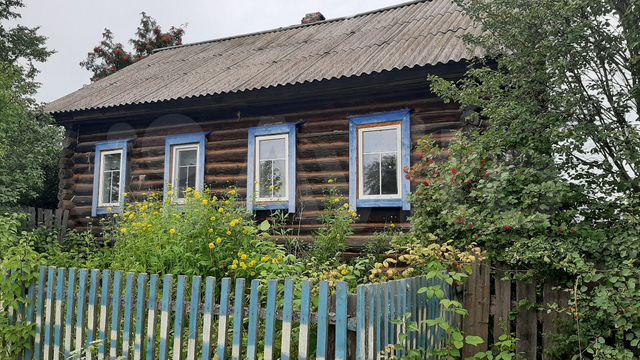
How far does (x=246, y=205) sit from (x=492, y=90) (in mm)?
5174

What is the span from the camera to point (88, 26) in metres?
36.3

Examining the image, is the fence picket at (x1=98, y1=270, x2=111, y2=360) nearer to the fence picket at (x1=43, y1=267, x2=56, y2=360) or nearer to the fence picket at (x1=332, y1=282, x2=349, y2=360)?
the fence picket at (x1=43, y1=267, x2=56, y2=360)

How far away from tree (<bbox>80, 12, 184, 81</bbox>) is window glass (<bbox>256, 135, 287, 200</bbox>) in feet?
52.4

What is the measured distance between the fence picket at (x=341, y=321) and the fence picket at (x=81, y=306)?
7.98 ft

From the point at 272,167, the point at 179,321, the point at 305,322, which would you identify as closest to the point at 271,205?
the point at 272,167

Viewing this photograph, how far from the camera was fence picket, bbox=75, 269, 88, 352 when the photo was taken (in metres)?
4.32

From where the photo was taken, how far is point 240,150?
366 inches

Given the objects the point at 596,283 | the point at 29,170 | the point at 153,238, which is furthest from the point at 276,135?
the point at 29,170

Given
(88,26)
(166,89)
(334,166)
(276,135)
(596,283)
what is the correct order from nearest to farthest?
(596,283) → (334,166) → (276,135) → (166,89) → (88,26)

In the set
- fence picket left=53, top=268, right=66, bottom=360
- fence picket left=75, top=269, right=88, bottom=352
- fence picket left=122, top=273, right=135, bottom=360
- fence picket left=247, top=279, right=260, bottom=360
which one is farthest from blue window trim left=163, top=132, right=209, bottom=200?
fence picket left=247, top=279, right=260, bottom=360

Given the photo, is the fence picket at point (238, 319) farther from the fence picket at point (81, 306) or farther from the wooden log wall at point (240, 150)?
the wooden log wall at point (240, 150)

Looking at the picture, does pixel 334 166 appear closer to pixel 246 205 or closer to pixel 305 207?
pixel 305 207

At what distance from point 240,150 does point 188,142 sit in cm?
125

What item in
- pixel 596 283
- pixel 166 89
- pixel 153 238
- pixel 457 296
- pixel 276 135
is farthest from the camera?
pixel 166 89
